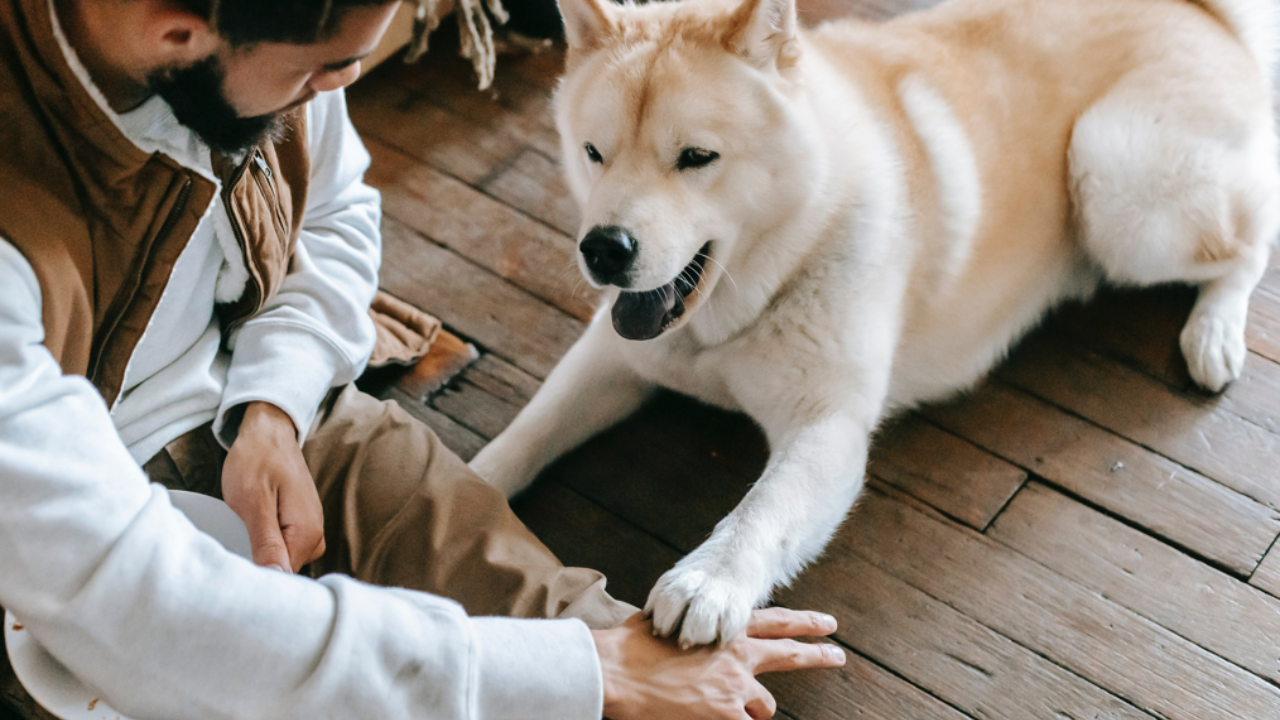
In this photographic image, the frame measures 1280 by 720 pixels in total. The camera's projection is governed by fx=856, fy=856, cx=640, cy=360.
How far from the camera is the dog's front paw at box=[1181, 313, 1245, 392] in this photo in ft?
5.44

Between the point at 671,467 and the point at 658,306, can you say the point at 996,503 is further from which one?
the point at 658,306

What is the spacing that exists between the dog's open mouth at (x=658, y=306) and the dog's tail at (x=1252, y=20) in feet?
4.11

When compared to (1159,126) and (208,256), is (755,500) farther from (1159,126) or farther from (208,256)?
(1159,126)

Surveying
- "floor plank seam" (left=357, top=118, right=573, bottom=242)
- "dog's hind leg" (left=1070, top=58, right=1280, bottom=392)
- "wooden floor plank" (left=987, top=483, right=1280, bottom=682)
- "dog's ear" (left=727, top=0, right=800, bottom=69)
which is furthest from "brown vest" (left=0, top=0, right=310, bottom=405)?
"dog's hind leg" (left=1070, top=58, right=1280, bottom=392)

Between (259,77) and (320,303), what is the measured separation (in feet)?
1.69

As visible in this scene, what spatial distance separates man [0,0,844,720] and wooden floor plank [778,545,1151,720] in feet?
0.77

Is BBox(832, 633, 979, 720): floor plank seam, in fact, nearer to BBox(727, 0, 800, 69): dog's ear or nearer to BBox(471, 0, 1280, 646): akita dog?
BBox(471, 0, 1280, 646): akita dog

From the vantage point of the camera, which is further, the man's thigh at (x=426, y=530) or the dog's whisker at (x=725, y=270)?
the dog's whisker at (x=725, y=270)

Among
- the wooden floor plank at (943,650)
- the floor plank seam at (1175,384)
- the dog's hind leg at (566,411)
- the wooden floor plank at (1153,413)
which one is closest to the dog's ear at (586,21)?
the dog's hind leg at (566,411)

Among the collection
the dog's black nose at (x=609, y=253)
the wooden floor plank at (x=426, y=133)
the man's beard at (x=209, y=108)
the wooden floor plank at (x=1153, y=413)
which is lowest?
the wooden floor plank at (x=1153, y=413)

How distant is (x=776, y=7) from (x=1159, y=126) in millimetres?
835

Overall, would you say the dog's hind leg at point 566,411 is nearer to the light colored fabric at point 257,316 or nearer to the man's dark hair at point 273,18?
the light colored fabric at point 257,316

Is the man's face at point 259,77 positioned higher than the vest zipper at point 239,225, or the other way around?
the man's face at point 259,77

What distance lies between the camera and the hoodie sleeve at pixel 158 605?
693 mm
